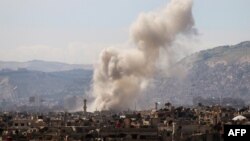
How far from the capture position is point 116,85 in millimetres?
157000

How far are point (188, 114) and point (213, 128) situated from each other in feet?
122

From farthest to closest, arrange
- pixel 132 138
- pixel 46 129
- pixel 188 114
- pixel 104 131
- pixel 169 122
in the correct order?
pixel 188 114, pixel 169 122, pixel 46 129, pixel 104 131, pixel 132 138

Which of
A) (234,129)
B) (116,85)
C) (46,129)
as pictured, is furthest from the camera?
(116,85)

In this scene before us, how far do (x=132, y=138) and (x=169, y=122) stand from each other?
76.5ft

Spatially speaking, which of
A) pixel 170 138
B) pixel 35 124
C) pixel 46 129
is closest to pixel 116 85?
pixel 35 124

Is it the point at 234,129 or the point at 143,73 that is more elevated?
the point at 143,73

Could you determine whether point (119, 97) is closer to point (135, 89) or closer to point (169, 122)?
point (135, 89)

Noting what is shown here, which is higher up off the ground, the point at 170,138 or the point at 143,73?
the point at 143,73

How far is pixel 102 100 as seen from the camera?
552 ft

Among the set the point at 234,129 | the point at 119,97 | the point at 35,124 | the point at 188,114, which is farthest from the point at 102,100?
the point at 234,129

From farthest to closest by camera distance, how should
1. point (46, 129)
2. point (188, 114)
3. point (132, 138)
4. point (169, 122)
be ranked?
1. point (188, 114)
2. point (169, 122)
3. point (46, 129)
4. point (132, 138)

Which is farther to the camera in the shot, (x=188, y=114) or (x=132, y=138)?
(x=188, y=114)

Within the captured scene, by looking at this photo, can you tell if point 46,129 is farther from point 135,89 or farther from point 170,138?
point 135,89

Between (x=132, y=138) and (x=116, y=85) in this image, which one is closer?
(x=132, y=138)
